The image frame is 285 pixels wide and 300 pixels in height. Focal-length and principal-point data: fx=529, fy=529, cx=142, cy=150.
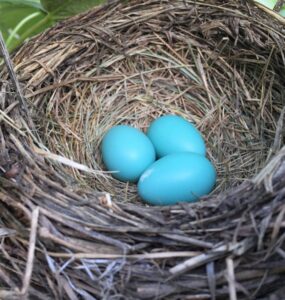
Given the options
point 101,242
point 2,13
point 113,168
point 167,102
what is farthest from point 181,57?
point 101,242

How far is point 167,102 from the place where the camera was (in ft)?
5.07

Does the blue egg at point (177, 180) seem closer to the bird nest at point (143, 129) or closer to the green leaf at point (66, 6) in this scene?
the bird nest at point (143, 129)

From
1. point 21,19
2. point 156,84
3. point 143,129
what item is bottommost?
point 143,129

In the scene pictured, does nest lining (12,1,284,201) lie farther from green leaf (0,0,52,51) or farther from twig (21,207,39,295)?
twig (21,207,39,295)

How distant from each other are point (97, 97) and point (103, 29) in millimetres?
192

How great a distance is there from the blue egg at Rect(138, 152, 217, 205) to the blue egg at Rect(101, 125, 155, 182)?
0.08 meters

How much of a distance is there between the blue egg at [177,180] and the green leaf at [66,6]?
534 millimetres

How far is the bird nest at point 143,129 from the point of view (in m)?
0.88

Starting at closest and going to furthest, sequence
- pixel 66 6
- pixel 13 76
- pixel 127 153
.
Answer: pixel 13 76, pixel 127 153, pixel 66 6

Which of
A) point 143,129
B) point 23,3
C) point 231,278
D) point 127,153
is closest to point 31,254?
point 231,278

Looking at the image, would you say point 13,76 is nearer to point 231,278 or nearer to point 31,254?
point 31,254

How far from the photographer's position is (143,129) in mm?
1541

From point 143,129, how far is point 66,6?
1.34 ft

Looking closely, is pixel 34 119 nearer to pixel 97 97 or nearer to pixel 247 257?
pixel 97 97
